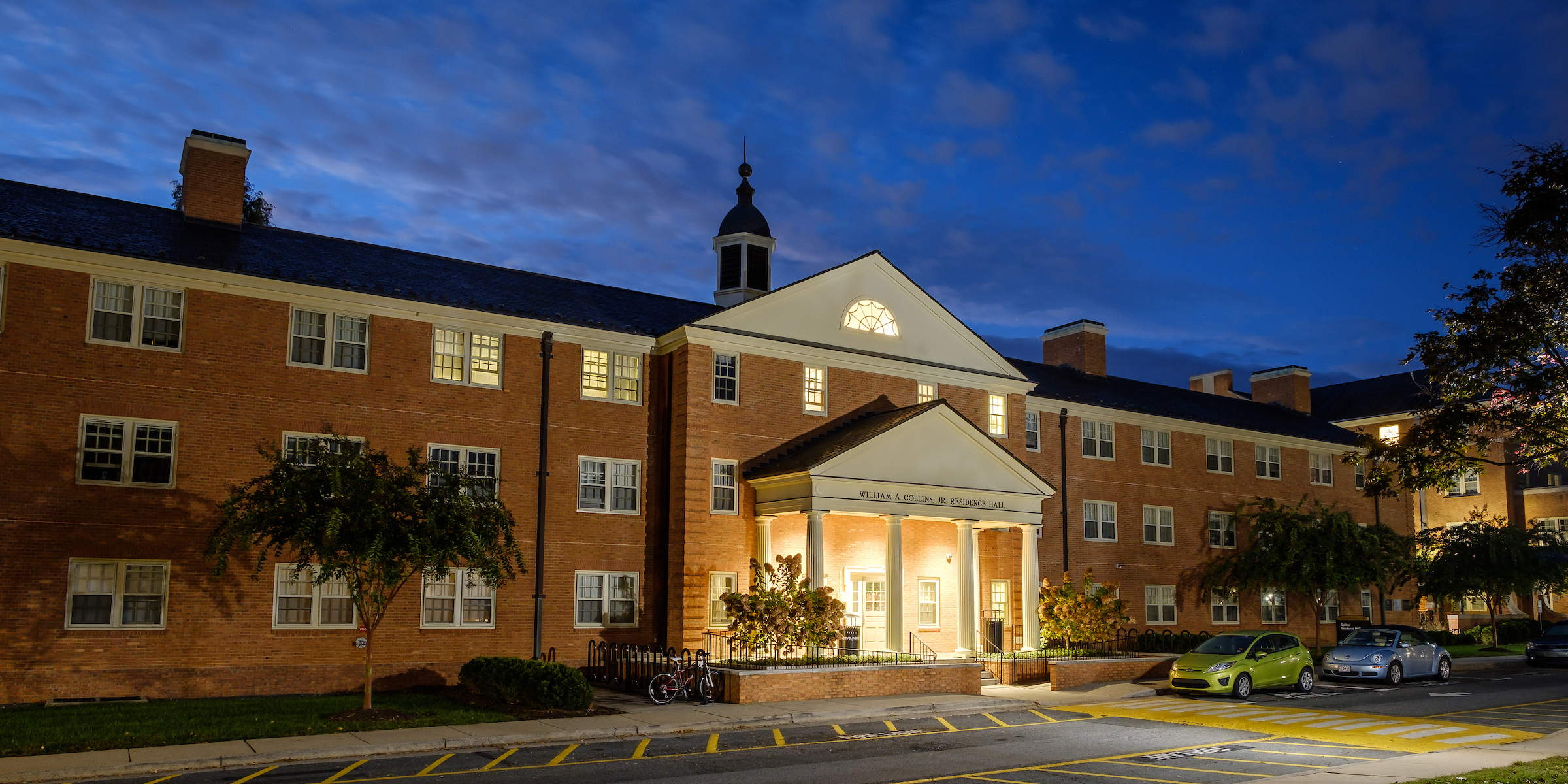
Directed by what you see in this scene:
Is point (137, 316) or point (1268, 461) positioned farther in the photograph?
point (1268, 461)

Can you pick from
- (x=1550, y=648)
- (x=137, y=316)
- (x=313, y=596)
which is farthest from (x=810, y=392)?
(x=1550, y=648)

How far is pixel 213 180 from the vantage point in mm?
26891

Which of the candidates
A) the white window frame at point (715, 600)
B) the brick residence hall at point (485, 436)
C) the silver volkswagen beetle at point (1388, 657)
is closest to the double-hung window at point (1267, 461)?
the brick residence hall at point (485, 436)

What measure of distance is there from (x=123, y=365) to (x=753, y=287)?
59.2ft

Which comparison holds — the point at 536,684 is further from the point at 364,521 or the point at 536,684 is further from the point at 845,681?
the point at 845,681

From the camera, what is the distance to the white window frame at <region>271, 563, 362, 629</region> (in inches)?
933

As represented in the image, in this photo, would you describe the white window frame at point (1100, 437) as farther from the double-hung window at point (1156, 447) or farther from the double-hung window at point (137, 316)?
the double-hung window at point (137, 316)

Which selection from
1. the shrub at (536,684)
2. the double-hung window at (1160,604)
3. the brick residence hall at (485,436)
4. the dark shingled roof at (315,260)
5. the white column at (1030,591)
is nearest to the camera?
the shrub at (536,684)

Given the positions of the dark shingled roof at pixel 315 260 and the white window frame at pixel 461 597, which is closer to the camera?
the dark shingled roof at pixel 315 260

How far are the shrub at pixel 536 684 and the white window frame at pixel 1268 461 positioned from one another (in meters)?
33.0

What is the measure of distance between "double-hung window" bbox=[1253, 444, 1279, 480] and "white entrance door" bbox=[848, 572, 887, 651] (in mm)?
21001

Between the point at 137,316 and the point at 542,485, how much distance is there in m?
9.26

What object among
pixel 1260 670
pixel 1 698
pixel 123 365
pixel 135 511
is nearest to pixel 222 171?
pixel 123 365

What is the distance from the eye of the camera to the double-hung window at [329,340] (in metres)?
24.8
